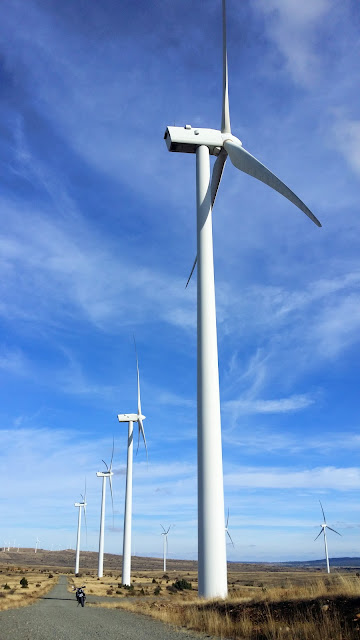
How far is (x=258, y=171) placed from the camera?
Answer: 24.2 meters

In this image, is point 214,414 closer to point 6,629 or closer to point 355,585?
point 355,585

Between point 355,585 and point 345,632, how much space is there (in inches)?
170

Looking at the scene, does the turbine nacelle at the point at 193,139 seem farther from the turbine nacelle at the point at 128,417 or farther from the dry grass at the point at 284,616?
the turbine nacelle at the point at 128,417

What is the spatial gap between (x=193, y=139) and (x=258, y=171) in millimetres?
4463

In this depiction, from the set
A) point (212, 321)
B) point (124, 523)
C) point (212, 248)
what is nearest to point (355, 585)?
point (212, 321)

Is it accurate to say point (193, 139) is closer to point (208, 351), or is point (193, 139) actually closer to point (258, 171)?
point (258, 171)

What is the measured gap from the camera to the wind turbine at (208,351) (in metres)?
19.4

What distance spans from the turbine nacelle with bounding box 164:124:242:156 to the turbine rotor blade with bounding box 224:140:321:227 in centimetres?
55

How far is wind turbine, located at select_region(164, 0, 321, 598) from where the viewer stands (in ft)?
63.7

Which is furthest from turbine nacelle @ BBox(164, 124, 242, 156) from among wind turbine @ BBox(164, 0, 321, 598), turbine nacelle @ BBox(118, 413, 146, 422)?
turbine nacelle @ BBox(118, 413, 146, 422)

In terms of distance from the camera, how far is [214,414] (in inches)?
810

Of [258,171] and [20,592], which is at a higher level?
[258,171]

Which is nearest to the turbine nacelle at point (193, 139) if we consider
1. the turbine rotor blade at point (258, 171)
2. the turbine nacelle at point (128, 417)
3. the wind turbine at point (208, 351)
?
the wind turbine at point (208, 351)

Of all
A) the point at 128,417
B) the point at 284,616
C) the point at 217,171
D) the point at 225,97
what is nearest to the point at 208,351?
the point at 284,616
